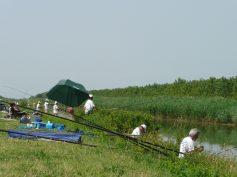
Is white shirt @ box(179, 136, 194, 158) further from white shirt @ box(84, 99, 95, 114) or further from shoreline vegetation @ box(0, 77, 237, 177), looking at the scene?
white shirt @ box(84, 99, 95, 114)

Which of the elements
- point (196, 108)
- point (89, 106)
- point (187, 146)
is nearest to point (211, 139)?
point (89, 106)

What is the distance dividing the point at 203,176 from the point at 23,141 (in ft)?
17.5

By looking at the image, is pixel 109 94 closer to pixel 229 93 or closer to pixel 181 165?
pixel 229 93

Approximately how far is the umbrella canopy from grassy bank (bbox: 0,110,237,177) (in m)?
6.21

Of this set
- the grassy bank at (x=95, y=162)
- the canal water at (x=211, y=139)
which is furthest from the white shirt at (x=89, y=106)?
the grassy bank at (x=95, y=162)

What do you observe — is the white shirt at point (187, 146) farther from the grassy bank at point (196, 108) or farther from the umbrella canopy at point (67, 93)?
the grassy bank at point (196, 108)

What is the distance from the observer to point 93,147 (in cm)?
1255

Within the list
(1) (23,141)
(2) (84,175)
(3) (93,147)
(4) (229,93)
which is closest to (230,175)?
(2) (84,175)

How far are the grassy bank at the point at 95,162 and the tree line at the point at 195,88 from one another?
3982 cm

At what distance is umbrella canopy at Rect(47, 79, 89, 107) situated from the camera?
1961cm

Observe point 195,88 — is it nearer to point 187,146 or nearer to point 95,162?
point 187,146

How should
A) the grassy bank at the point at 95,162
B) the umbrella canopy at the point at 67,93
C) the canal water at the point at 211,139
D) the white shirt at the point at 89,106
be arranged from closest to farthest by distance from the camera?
the grassy bank at the point at 95,162 → the canal water at the point at 211,139 → the umbrella canopy at the point at 67,93 → the white shirt at the point at 89,106

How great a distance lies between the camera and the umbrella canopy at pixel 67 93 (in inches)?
772

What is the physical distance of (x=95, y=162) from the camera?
9797 millimetres
